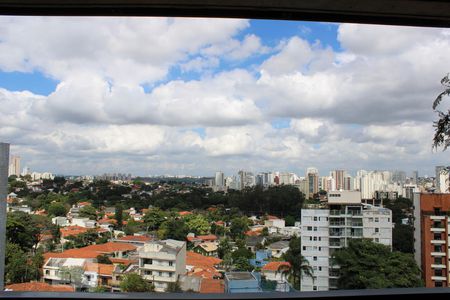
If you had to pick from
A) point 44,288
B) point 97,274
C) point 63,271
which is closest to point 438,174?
point 44,288

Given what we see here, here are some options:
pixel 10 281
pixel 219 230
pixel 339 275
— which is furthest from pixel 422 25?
pixel 10 281

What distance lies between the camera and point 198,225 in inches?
150

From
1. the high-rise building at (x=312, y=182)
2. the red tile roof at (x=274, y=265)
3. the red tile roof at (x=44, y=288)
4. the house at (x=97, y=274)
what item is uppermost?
the high-rise building at (x=312, y=182)

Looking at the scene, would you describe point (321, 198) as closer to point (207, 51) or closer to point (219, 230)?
point (219, 230)

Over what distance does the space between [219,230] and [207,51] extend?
193 centimetres

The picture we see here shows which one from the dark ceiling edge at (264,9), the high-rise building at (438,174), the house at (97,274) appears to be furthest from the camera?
the house at (97,274)

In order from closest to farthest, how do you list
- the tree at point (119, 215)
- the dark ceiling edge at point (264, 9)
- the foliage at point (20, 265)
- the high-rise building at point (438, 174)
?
the dark ceiling edge at point (264, 9) < the high-rise building at point (438, 174) < the foliage at point (20, 265) < the tree at point (119, 215)

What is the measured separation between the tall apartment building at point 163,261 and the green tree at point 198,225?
0.19 meters

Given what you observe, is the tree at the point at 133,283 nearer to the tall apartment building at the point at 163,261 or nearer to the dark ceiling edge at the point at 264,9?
the tall apartment building at the point at 163,261

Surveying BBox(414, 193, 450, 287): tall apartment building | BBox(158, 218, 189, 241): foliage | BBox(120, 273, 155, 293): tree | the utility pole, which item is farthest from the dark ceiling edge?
BBox(158, 218, 189, 241): foliage

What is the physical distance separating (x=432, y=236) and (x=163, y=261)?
2.47m

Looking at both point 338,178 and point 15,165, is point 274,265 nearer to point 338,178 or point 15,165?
point 338,178

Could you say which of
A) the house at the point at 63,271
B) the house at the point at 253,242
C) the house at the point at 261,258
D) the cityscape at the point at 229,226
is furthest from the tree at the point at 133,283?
the house at the point at 253,242

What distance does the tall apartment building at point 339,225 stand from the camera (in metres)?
3.39
